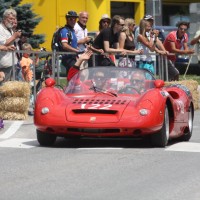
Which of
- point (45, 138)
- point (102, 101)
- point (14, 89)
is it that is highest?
point (102, 101)

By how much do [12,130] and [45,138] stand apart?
2.44 meters

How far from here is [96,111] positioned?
1226 centimetres

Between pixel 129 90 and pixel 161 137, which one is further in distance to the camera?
pixel 129 90

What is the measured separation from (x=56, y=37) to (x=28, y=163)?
812cm

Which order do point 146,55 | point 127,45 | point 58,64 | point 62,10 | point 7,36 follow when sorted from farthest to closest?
point 62,10, point 146,55, point 127,45, point 58,64, point 7,36

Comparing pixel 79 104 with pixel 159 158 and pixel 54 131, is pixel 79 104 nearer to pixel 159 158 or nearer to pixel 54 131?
pixel 54 131

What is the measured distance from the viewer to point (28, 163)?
10.8m

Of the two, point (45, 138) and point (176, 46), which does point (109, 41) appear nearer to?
point (176, 46)

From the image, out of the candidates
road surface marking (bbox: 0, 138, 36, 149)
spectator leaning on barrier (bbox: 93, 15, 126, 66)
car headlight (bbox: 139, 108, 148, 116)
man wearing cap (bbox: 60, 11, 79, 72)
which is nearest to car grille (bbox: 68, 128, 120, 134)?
car headlight (bbox: 139, 108, 148, 116)

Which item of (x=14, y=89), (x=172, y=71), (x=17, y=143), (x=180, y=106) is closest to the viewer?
(x=17, y=143)

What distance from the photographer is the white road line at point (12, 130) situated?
14155 millimetres

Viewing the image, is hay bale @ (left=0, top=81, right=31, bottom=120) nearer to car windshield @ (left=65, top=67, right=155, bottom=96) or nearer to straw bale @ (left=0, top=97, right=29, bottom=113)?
straw bale @ (left=0, top=97, right=29, bottom=113)

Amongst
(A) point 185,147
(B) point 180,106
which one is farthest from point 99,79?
(A) point 185,147

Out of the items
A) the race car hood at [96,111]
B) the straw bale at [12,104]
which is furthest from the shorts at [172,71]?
the race car hood at [96,111]
